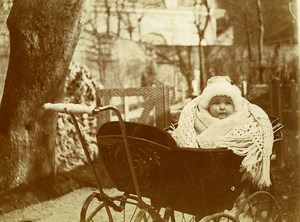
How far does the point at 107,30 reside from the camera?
2.51 m

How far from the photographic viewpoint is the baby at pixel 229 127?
6.44 ft

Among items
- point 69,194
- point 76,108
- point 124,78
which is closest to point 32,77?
point 124,78

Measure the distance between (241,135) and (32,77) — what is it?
1093 mm

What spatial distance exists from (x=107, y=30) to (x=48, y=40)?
32 centimetres

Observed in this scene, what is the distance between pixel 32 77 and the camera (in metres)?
2.38

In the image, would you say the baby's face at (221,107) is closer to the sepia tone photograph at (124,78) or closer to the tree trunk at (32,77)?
the sepia tone photograph at (124,78)

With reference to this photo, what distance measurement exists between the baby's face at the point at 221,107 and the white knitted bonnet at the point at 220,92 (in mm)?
17

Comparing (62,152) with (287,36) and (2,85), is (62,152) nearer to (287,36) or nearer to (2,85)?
(2,85)

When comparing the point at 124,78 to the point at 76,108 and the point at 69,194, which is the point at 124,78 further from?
the point at 76,108

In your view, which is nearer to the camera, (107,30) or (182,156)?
(182,156)

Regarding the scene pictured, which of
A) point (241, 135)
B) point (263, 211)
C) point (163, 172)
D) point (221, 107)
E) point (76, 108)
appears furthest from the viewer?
point (263, 211)

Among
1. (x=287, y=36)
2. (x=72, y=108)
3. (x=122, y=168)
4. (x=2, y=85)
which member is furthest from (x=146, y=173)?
(x=287, y=36)

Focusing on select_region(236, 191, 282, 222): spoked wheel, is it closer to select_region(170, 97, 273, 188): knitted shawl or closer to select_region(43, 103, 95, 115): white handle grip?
select_region(170, 97, 273, 188): knitted shawl

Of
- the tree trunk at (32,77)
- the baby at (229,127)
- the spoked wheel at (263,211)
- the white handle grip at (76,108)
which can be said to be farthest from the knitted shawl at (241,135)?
the tree trunk at (32,77)
